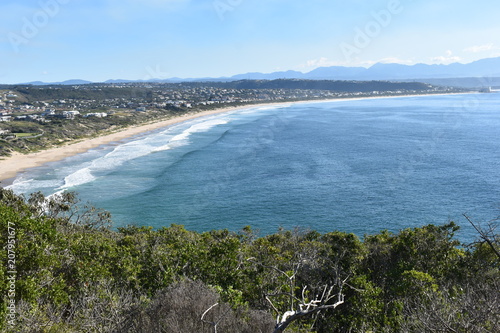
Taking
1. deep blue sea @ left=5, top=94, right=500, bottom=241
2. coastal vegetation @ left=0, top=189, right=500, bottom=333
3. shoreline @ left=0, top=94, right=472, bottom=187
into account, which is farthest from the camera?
shoreline @ left=0, top=94, right=472, bottom=187

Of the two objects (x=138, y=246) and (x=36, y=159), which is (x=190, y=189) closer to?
(x=138, y=246)

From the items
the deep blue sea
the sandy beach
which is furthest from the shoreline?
the deep blue sea

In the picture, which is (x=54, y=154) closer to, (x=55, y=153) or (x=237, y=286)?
(x=55, y=153)

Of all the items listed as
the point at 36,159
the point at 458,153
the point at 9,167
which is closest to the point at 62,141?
the point at 36,159

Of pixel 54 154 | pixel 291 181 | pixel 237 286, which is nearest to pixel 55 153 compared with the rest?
pixel 54 154

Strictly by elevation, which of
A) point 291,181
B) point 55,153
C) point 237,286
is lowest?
point 291,181

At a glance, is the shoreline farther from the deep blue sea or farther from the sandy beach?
the deep blue sea
